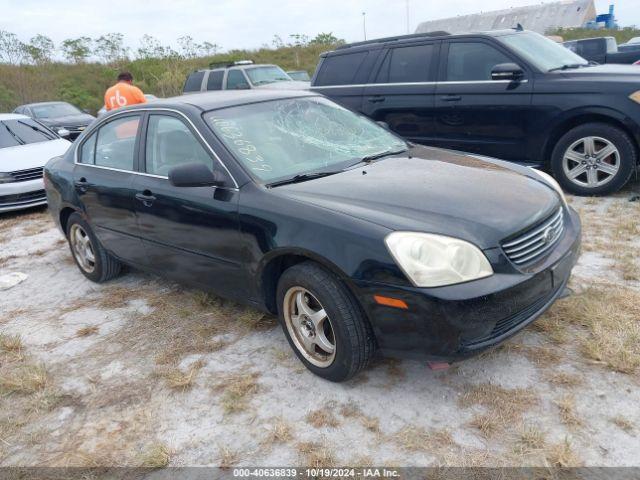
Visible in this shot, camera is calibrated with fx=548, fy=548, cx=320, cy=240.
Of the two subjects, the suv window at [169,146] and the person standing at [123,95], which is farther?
the person standing at [123,95]

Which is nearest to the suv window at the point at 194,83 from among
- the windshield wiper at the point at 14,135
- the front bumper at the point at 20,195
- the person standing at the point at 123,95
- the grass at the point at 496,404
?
the windshield wiper at the point at 14,135

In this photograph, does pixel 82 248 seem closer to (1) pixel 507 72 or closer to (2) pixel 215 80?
(1) pixel 507 72

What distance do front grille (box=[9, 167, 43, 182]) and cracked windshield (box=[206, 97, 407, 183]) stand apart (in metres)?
5.66

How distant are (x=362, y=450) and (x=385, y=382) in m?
0.55

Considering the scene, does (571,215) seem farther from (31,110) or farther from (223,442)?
(31,110)

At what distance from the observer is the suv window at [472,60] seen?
6266mm

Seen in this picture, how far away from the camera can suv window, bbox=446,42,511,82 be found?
20.6 feet

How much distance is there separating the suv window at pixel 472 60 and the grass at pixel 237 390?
4692 millimetres

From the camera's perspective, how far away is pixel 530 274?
2.70 m

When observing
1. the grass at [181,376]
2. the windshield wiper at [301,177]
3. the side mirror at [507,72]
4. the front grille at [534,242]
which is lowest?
the grass at [181,376]

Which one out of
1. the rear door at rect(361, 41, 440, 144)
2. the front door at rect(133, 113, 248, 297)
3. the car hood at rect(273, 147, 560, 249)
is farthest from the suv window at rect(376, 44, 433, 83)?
the front door at rect(133, 113, 248, 297)

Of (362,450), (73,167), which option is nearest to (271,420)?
(362,450)

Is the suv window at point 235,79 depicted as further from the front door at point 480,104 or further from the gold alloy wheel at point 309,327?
the gold alloy wheel at point 309,327

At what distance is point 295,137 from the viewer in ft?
12.0
